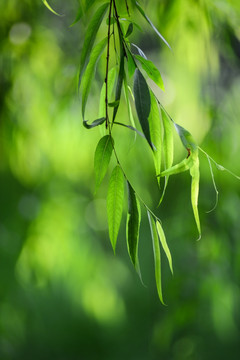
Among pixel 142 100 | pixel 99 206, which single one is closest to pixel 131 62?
pixel 142 100

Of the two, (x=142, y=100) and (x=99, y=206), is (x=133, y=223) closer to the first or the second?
(x=142, y=100)

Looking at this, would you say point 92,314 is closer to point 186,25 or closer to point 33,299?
point 33,299

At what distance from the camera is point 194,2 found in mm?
948

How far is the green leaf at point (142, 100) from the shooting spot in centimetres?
23

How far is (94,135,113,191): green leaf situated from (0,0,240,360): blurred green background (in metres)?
0.67

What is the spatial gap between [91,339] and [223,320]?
1.03ft

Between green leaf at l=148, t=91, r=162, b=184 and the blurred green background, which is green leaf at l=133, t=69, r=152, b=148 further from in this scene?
the blurred green background

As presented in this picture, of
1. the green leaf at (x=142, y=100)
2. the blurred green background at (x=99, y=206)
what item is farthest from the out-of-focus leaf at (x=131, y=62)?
the blurred green background at (x=99, y=206)

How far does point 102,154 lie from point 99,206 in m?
0.78

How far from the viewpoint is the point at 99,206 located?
104 cm

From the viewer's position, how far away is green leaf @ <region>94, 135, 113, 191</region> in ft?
0.88

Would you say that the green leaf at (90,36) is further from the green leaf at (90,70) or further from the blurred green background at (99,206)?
the blurred green background at (99,206)

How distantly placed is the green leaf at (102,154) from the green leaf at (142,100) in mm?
33

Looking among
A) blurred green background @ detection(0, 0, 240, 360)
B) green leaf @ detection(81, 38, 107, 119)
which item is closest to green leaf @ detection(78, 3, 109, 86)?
green leaf @ detection(81, 38, 107, 119)
